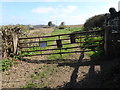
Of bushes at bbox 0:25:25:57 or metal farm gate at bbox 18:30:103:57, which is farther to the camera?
bushes at bbox 0:25:25:57

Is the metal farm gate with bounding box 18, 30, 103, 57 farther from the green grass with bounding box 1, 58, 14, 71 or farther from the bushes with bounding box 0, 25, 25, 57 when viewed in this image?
the green grass with bounding box 1, 58, 14, 71

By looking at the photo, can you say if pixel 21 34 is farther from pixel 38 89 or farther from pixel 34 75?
pixel 38 89

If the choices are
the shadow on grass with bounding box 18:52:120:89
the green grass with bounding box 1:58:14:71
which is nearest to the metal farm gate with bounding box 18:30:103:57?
the shadow on grass with bounding box 18:52:120:89

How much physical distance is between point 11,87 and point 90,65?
11.0 ft

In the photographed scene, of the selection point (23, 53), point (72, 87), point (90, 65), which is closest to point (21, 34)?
point (23, 53)

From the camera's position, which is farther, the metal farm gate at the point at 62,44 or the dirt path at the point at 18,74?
the metal farm gate at the point at 62,44

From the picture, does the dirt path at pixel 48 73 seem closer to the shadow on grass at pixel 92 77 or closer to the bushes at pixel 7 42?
the shadow on grass at pixel 92 77

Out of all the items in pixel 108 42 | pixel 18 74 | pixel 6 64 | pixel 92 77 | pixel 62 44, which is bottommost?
pixel 18 74

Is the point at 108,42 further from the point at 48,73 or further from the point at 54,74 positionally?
the point at 48,73

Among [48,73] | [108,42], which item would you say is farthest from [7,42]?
[108,42]

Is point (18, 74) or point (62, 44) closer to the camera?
point (18, 74)

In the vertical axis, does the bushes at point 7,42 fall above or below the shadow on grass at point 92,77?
above

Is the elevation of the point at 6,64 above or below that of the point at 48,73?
above

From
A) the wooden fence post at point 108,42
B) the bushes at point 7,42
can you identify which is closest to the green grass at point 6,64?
the bushes at point 7,42
